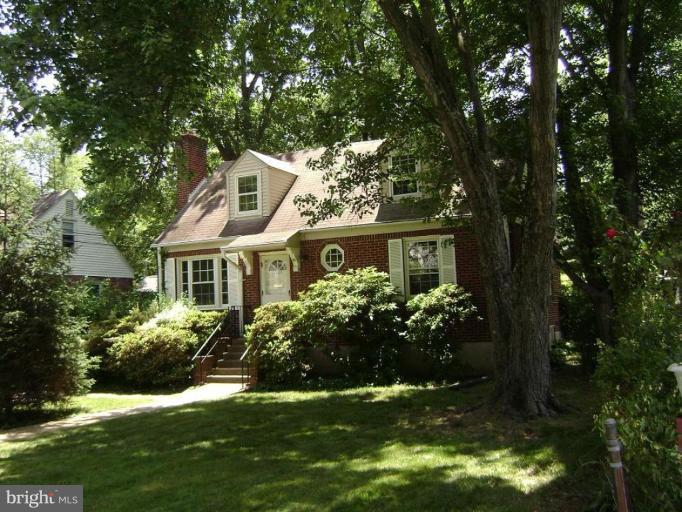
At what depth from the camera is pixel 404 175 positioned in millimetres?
12461

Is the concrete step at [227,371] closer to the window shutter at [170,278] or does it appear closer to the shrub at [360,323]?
the shrub at [360,323]

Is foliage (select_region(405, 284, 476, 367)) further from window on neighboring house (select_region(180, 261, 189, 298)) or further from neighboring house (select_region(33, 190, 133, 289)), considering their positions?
neighboring house (select_region(33, 190, 133, 289))

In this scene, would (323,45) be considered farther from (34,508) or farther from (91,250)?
(91,250)

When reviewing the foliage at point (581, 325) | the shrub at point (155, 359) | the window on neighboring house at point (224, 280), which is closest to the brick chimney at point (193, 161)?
the window on neighboring house at point (224, 280)

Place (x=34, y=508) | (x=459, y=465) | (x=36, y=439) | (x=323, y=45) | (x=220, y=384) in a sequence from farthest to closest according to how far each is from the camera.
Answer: (x=220, y=384) → (x=323, y=45) → (x=36, y=439) → (x=459, y=465) → (x=34, y=508)

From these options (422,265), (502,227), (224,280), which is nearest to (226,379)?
(224,280)

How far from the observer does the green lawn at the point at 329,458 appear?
5430 millimetres

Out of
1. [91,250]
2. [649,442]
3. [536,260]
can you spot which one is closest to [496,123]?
[536,260]

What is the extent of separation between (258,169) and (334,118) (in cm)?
638

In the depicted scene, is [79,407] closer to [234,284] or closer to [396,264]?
[234,284]

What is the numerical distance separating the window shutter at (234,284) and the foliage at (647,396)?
41.9 ft

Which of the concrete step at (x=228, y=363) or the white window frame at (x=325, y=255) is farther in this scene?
the white window frame at (x=325, y=255)

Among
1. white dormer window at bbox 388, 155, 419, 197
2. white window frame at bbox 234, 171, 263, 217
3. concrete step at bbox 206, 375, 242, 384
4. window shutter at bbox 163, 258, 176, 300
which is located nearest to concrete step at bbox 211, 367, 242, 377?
concrete step at bbox 206, 375, 242, 384

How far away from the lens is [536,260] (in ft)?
27.7
